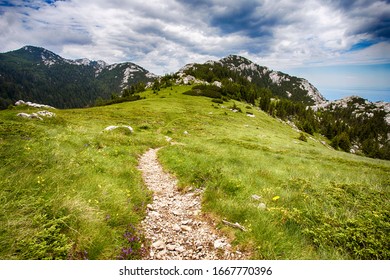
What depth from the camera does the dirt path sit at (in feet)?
16.5

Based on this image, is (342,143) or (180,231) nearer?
(180,231)

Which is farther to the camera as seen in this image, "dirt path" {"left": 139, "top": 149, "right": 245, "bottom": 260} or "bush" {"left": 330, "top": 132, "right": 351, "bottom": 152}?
"bush" {"left": 330, "top": 132, "right": 351, "bottom": 152}

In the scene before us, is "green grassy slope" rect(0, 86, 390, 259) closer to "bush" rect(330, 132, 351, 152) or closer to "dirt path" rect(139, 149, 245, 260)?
"dirt path" rect(139, 149, 245, 260)

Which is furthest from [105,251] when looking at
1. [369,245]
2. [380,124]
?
[380,124]

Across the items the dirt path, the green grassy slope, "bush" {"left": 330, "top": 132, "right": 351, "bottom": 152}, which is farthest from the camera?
"bush" {"left": 330, "top": 132, "right": 351, "bottom": 152}

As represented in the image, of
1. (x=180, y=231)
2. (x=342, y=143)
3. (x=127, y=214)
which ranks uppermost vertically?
(x=127, y=214)

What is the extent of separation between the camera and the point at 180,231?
19.8 ft

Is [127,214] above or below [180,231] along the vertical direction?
above

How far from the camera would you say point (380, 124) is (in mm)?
176000

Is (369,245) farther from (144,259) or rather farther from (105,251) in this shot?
(105,251)

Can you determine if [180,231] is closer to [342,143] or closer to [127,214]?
[127,214]

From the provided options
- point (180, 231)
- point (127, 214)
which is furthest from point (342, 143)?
point (127, 214)

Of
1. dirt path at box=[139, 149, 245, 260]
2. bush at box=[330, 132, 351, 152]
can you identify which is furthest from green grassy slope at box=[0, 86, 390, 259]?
bush at box=[330, 132, 351, 152]
